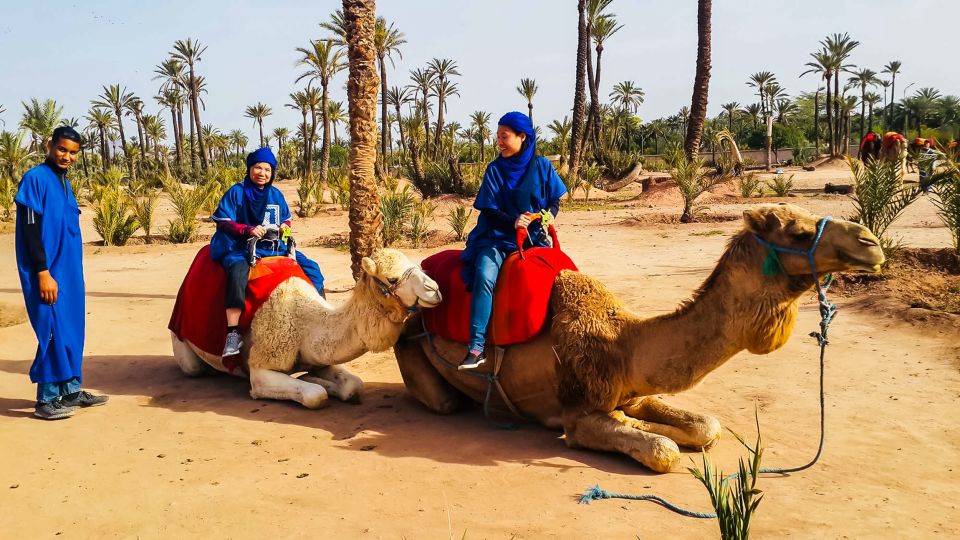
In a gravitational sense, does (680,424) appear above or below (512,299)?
below

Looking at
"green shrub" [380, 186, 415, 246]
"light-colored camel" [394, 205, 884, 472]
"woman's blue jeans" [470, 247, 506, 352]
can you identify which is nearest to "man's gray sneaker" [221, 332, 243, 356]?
"light-colored camel" [394, 205, 884, 472]

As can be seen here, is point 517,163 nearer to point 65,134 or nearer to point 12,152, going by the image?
point 65,134

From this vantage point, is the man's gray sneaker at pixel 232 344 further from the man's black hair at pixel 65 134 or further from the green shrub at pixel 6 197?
the green shrub at pixel 6 197

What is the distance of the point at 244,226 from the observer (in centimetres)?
594

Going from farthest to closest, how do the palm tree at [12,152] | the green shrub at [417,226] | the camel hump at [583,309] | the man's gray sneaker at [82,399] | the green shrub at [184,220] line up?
1. the palm tree at [12,152]
2. the green shrub at [184,220]
3. the green shrub at [417,226]
4. the man's gray sneaker at [82,399]
5. the camel hump at [583,309]

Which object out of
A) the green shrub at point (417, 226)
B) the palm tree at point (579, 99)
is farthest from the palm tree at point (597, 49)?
the green shrub at point (417, 226)

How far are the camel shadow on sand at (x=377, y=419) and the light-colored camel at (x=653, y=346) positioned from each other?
0.13m

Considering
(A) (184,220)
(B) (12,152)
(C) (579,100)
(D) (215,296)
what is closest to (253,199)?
(D) (215,296)

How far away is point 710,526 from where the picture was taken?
3.60 metres

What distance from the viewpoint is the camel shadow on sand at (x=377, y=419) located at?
15.1 feet

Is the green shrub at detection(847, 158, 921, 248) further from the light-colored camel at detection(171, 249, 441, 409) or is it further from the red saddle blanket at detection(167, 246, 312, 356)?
the red saddle blanket at detection(167, 246, 312, 356)

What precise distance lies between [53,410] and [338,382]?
2.02 meters

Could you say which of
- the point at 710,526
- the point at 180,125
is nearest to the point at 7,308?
the point at 710,526

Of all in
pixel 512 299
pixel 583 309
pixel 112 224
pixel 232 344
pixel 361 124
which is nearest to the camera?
pixel 583 309
